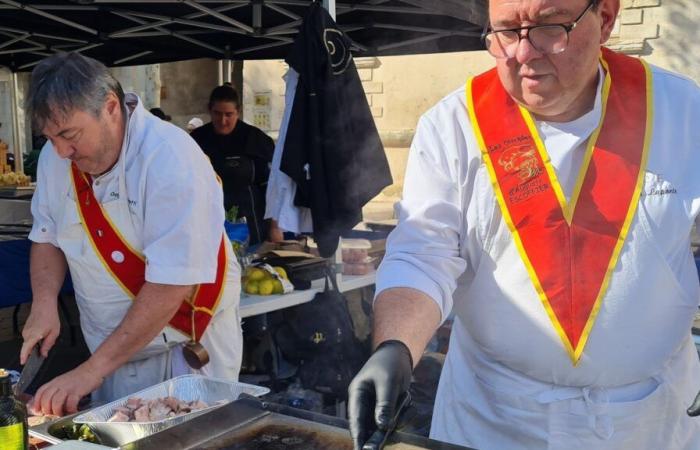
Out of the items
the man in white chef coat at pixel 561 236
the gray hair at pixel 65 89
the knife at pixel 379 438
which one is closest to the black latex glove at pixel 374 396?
the knife at pixel 379 438

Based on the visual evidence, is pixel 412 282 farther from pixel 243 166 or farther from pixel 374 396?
pixel 243 166

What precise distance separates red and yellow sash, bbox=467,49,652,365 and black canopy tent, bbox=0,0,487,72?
9.55 ft

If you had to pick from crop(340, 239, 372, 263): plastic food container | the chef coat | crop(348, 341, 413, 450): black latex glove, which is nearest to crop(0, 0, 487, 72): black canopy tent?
crop(340, 239, 372, 263): plastic food container

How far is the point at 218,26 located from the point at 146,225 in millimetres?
3372

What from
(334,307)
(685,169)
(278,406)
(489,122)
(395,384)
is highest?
(489,122)

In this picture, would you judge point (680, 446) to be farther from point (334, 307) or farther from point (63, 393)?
point (334, 307)

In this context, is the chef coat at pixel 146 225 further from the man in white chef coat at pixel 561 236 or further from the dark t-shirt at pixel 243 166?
the dark t-shirt at pixel 243 166

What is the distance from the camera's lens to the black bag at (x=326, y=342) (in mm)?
3979

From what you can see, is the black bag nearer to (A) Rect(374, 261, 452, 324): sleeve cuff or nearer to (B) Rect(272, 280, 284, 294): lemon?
(B) Rect(272, 280, 284, 294): lemon

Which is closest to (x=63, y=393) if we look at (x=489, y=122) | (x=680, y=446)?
(x=489, y=122)

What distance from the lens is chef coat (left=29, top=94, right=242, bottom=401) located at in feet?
7.23

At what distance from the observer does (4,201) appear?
5.73m

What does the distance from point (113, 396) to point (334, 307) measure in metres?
1.67

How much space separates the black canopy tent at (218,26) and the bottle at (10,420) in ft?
10.3
